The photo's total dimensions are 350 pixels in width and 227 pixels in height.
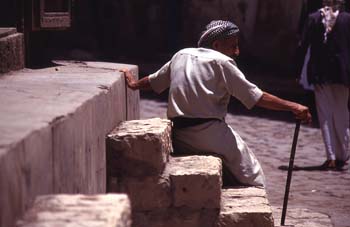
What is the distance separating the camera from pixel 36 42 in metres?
8.71

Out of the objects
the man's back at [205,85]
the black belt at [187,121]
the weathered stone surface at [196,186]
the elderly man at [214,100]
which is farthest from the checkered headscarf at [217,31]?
the weathered stone surface at [196,186]

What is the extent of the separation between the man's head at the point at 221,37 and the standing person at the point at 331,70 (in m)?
3.49

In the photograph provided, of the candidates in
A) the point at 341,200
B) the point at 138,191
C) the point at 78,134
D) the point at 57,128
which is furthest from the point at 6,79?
the point at 341,200

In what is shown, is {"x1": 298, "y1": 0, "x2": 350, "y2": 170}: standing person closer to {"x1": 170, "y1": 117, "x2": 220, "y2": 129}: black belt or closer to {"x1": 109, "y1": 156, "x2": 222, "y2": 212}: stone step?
{"x1": 170, "y1": 117, "x2": 220, "y2": 129}: black belt

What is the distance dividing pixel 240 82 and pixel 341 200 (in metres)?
2.61

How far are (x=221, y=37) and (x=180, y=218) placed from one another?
1397 mm

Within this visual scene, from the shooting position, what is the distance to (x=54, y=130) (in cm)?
423

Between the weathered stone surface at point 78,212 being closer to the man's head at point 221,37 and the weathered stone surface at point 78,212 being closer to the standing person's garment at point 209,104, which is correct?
the standing person's garment at point 209,104

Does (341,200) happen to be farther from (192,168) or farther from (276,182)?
(192,168)

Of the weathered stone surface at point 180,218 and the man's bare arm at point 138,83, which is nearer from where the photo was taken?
the weathered stone surface at point 180,218

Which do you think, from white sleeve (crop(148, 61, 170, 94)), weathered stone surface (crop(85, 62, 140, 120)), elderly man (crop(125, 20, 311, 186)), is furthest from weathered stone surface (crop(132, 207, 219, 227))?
weathered stone surface (crop(85, 62, 140, 120))

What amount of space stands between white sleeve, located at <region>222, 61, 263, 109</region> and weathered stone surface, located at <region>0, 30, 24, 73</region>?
1.50 m

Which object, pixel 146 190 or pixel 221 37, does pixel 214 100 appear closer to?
pixel 221 37

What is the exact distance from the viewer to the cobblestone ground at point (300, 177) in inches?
312
